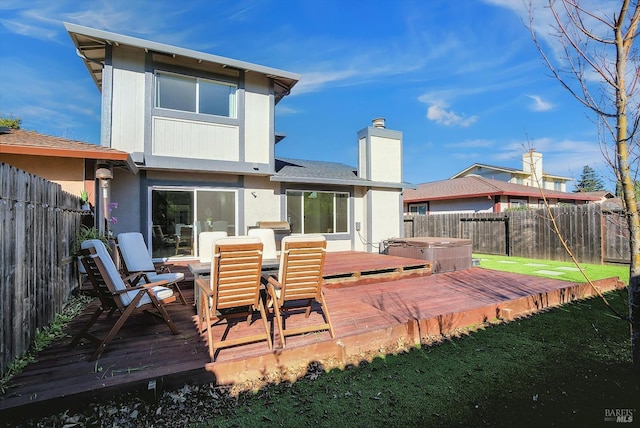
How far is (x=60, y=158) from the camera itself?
6.22m

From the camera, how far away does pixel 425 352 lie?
361 centimetres

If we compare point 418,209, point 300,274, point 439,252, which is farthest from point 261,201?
point 418,209

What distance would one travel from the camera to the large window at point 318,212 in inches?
386

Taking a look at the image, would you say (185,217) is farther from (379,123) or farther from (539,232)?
(539,232)

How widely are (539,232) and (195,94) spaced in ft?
43.5

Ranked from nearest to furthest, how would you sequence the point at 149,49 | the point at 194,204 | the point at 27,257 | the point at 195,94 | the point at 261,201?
the point at 27,257 → the point at 149,49 → the point at 195,94 → the point at 194,204 → the point at 261,201

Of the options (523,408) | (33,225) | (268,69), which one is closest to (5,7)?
(268,69)

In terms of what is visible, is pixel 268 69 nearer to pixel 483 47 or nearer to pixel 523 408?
pixel 483 47

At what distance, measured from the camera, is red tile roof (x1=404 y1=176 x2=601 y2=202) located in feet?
52.5

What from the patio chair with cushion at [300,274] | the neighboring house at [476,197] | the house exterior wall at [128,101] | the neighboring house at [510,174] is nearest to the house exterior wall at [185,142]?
the house exterior wall at [128,101]

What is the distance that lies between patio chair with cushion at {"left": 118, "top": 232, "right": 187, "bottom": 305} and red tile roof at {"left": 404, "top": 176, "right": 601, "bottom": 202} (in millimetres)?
12917

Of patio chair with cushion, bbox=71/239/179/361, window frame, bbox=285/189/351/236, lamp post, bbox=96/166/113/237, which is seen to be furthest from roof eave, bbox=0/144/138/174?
window frame, bbox=285/189/351/236

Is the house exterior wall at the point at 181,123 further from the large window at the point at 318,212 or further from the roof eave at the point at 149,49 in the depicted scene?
the large window at the point at 318,212

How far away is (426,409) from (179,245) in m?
7.32
